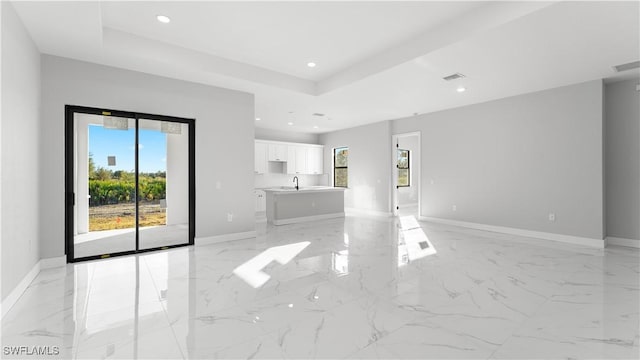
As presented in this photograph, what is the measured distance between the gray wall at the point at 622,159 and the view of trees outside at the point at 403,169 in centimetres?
634

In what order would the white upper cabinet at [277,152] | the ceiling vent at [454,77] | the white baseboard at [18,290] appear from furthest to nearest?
the white upper cabinet at [277,152] → the ceiling vent at [454,77] → the white baseboard at [18,290]

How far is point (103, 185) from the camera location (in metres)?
4.19

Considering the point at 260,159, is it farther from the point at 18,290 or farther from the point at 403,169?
the point at 18,290

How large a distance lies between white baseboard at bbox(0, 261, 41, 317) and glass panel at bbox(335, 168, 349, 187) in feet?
26.1

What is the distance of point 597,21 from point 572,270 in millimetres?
2825

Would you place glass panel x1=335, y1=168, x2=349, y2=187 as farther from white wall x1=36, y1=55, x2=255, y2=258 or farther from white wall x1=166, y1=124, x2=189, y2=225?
white wall x1=166, y1=124, x2=189, y2=225

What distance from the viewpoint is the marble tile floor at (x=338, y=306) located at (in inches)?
78.8

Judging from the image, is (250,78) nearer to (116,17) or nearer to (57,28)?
(116,17)

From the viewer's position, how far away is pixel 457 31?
343 cm

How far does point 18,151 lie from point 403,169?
1038 cm

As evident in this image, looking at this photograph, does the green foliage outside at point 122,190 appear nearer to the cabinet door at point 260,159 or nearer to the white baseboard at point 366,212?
the cabinet door at point 260,159

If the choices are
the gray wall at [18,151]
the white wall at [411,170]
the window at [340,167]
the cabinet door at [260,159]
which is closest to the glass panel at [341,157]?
the window at [340,167]

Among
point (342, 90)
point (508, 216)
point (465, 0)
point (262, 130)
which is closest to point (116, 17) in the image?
point (342, 90)

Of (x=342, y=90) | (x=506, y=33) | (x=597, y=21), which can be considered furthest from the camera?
(x=342, y=90)
